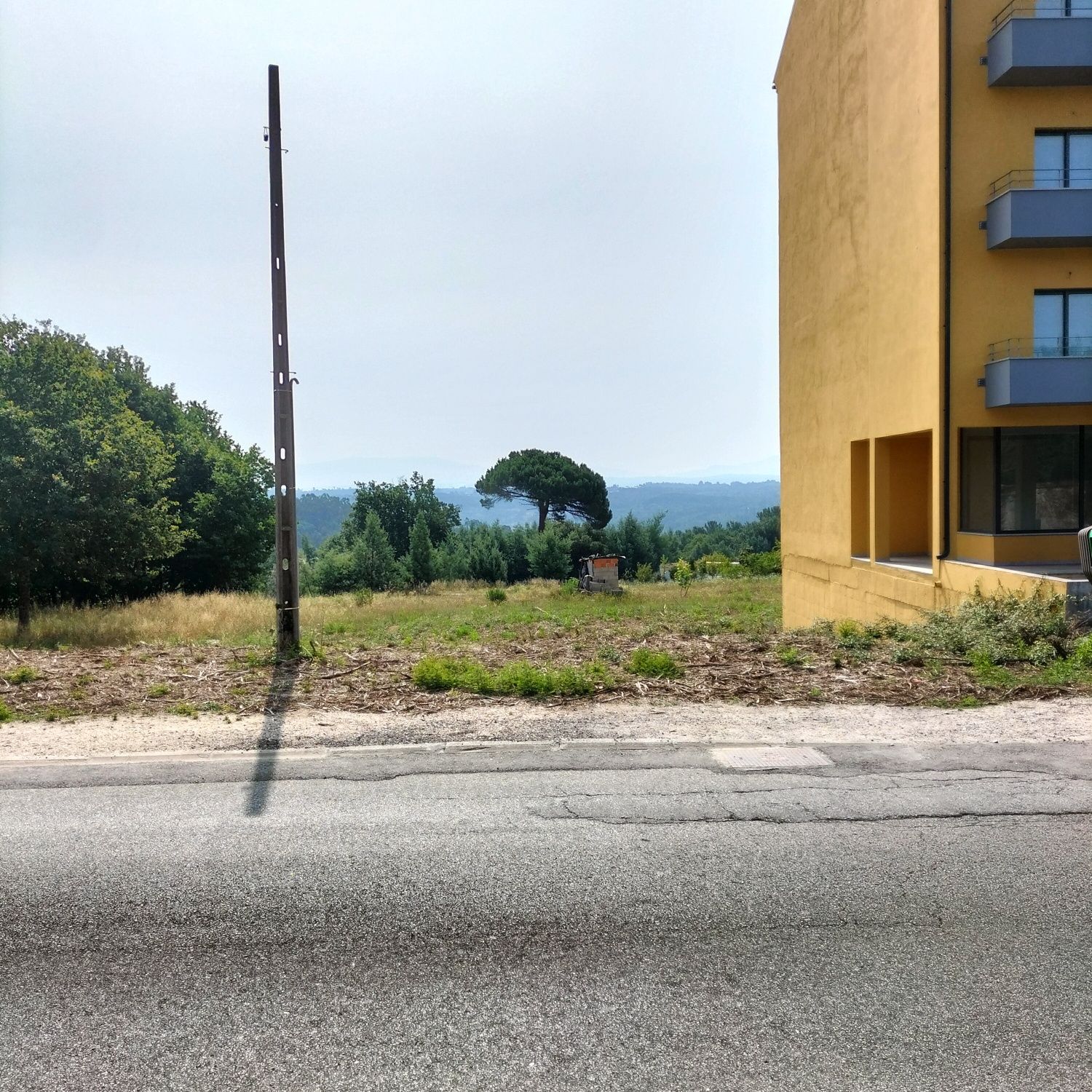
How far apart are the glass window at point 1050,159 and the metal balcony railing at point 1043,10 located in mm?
2172

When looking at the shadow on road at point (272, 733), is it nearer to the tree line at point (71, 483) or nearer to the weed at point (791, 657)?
the weed at point (791, 657)

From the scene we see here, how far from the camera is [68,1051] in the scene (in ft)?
10.7

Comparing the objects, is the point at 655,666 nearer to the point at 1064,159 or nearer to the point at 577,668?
the point at 577,668

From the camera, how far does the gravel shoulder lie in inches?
290

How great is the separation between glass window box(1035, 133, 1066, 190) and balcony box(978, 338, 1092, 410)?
10.9 ft

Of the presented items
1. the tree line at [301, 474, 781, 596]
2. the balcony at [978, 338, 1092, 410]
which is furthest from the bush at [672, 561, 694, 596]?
the balcony at [978, 338, 1092, 410]

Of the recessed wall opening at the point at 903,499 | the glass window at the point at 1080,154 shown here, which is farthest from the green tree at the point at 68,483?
the glass window at the point at 1080,154

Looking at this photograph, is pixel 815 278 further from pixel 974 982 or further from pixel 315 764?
pixel 974 982

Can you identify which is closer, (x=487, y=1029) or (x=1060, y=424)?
(x=487, y=1029)

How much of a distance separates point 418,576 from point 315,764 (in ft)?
197

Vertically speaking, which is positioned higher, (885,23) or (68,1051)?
(885,23)

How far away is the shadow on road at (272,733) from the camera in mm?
6008

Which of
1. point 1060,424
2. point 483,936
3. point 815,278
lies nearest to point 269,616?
point 815,278

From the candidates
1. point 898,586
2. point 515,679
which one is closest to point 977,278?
point 898,586
